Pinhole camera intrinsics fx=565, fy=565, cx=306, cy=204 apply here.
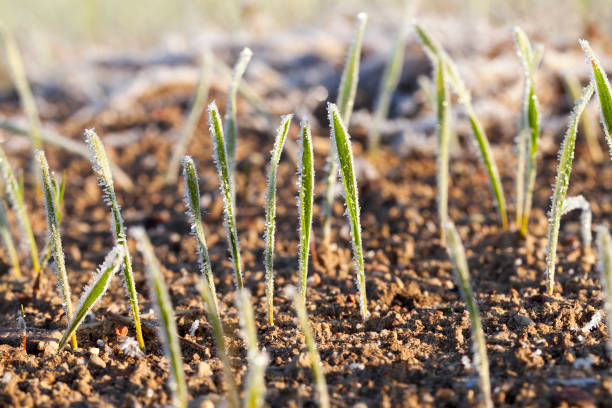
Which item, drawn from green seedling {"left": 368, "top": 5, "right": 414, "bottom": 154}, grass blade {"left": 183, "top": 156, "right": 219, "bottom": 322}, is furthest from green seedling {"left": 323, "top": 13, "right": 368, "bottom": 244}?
grass blade {"left": 183, "top": 156, "right": 219, "bottom": 322}

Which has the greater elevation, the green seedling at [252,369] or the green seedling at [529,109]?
the green seedling at [529,109]

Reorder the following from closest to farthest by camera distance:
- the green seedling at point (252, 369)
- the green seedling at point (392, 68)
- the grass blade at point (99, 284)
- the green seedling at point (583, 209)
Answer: the green seedling at point (252, 369)
the grass blade at point (99, 284)
the green seedling at point (583, 209)
the green seedling at point (392, 68)

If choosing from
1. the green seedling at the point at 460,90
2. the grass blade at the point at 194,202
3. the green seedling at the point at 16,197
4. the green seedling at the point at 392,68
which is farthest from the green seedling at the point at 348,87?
the green seedling at the point at 16,197

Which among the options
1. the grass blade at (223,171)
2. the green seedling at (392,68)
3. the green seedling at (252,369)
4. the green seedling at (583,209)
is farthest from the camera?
the green seedling at (392,68)

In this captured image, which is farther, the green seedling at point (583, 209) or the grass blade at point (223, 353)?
the green seedling at point (583, 209)

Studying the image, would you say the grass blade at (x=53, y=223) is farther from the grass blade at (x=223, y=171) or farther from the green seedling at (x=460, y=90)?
the green seedling at (x=460, y=90)

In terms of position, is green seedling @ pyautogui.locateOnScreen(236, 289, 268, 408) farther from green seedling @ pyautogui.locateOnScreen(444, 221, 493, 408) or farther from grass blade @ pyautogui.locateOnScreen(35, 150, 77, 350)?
grass blade @ pyautogui.locateOnScreen(35, 150, 77, 350)

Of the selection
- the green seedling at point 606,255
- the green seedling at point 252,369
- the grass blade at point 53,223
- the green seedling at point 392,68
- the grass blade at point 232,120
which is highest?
the green seedling at point 392,68

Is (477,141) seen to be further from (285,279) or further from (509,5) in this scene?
(509,5)

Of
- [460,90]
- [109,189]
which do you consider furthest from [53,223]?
[460,90]
